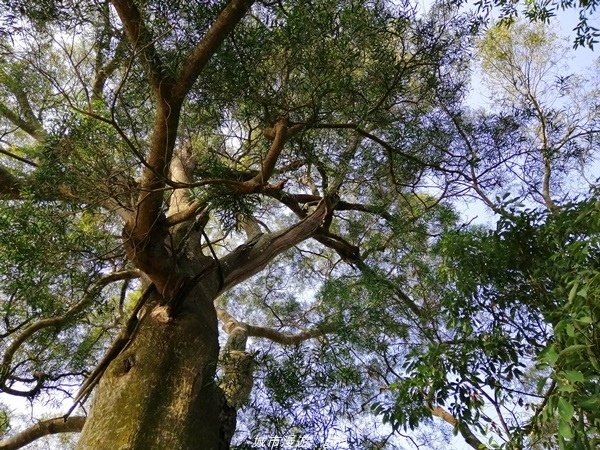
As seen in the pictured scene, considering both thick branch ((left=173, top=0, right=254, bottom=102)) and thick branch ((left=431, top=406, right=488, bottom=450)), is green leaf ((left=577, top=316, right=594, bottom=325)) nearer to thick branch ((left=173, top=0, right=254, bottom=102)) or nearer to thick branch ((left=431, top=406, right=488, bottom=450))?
thick branch ((left=431, top=406, right=488, bottom=450))

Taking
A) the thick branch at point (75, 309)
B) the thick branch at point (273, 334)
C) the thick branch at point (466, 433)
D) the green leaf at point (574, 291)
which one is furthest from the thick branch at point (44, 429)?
the green leaf at point (574, 291)

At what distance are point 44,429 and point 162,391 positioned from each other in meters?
1.95

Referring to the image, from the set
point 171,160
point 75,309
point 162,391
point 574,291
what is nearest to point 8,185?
point 75,309

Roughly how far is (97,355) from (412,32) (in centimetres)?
462

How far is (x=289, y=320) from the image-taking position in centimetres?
641

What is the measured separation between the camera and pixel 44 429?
376 cm

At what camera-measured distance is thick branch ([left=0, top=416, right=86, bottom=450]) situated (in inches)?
148

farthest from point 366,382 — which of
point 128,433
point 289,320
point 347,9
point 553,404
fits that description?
point 553,404

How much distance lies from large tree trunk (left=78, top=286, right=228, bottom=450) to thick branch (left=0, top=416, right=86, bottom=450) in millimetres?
1561

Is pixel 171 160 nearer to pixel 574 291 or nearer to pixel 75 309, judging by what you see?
pixel 75 309

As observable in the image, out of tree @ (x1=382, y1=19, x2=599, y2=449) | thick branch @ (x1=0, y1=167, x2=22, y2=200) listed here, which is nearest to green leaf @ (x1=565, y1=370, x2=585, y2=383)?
tree @ (x1=382, y1=19, x2=599, y2=449)

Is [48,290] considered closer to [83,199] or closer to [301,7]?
[83,199]

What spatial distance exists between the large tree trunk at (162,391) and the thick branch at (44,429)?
5.12 feet

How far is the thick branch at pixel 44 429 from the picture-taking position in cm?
376
